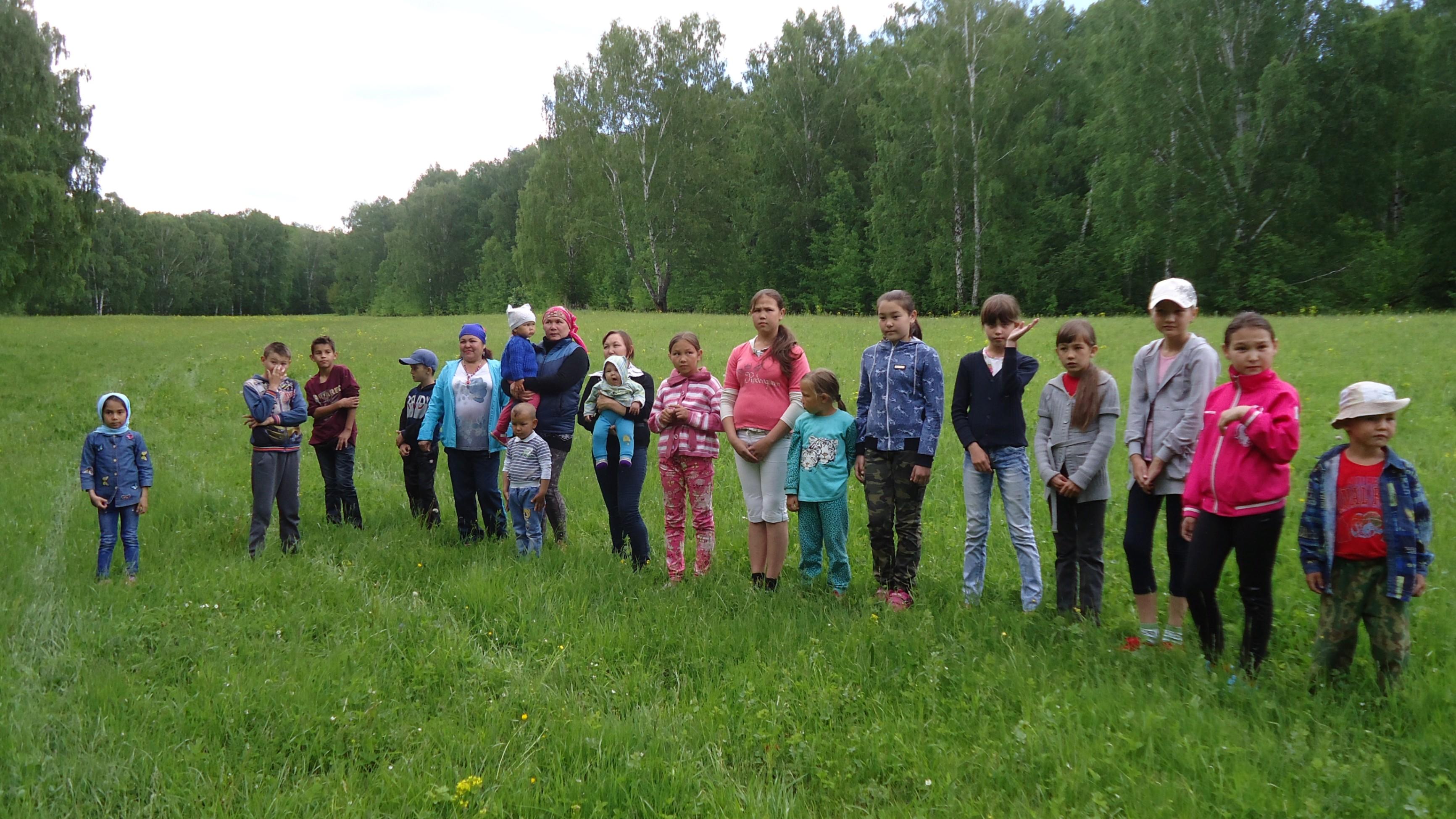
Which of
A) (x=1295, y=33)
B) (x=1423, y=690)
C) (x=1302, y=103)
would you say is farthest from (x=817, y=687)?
(x=1295, y=33)

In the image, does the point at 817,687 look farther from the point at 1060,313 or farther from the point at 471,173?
the point at 471,173

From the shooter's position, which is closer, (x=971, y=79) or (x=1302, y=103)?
(x=1302, y=103)

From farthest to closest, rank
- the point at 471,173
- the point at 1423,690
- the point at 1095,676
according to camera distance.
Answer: the point at 471,173, the point at 1095,676, the point at 1423,690

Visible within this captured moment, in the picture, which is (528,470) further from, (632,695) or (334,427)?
(632,695)

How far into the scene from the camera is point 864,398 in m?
5.60

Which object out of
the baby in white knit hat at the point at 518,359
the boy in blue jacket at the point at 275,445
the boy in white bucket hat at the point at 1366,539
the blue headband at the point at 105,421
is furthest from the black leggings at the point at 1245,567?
the blue headband at the point at 105,421

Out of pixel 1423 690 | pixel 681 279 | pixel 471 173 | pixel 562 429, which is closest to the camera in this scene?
pixel 1423 690

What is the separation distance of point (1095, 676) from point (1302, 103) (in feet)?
95.3

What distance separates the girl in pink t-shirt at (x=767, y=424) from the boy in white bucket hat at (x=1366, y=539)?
290 cm

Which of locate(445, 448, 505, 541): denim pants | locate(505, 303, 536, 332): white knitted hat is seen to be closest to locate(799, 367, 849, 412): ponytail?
Answer: locate(505, 303, 536, 332): white knitted hat

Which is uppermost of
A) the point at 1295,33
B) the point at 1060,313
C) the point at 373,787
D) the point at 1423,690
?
the point at 1295,33

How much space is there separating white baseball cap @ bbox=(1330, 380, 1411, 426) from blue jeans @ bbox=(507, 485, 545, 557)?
16.6ft

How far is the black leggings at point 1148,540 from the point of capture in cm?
445

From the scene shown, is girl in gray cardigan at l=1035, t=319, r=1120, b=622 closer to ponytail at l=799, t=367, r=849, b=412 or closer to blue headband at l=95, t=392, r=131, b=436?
ponytail at l=799, t=367, r=849, b=412
